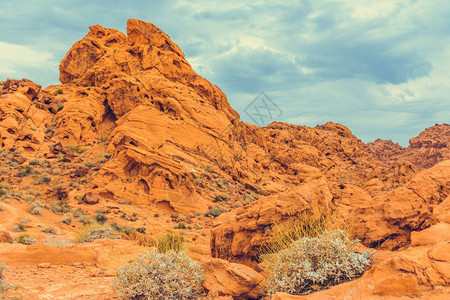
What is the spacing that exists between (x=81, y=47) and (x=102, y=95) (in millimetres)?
12057

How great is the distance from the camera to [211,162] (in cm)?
3369

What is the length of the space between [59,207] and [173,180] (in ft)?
26.4

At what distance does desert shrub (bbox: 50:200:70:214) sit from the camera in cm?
1955

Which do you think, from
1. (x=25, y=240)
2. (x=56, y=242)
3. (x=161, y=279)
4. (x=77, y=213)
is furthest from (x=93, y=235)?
(x=161, y=279)

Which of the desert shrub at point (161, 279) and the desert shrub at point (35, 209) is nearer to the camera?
the desert shrub at point (161, 279)

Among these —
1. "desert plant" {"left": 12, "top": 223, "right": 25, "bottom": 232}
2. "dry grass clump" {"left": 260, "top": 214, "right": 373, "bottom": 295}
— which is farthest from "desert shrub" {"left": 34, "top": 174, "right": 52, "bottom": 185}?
"dry grass clump" {"left": 260, "top": 214, "right": 373, "bottom": 295}

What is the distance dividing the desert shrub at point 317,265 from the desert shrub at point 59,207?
17.7 meters

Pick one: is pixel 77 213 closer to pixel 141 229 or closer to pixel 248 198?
pixel 141 229

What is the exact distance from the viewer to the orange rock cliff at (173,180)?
255 inches

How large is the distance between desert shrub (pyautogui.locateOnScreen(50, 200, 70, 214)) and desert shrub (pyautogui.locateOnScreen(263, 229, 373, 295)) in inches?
697

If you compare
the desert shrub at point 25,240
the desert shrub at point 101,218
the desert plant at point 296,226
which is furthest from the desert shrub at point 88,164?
the desert plant at point 296,226

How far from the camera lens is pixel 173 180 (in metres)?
24.4

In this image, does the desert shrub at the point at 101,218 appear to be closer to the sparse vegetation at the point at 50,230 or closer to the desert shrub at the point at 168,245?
the sparse vegetation at the point at 50,230

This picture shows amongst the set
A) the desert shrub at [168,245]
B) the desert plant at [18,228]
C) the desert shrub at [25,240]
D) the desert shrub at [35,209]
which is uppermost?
the desert shrub at [35,209]
